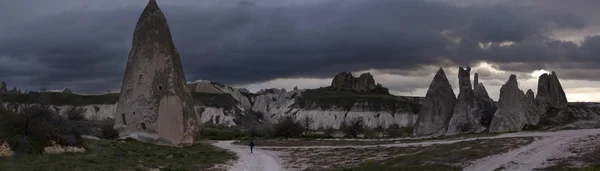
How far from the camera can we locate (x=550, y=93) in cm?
7012

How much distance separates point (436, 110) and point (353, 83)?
361ft

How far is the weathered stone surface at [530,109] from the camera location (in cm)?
5694

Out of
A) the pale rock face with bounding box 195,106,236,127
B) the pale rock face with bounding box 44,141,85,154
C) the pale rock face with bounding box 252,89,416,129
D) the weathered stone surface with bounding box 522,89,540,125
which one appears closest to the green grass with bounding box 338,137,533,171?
the pale rock face with bounding box 44,141,85,154

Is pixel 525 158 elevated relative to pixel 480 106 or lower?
lower

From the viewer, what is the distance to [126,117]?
138 feet

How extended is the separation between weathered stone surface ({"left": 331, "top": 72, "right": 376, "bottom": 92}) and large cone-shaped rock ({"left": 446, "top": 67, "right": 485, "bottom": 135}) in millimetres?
108039

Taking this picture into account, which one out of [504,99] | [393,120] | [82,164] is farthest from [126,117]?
[393,120]

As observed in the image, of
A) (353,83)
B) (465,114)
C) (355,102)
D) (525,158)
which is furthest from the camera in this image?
(353,83)

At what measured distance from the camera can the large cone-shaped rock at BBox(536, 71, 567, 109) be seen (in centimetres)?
6612

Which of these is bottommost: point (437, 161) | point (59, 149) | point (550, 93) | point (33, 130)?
point (437, 161)

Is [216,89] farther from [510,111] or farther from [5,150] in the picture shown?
[5,150]

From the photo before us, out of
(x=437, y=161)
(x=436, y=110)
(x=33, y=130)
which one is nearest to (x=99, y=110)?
(x=436, y=110)

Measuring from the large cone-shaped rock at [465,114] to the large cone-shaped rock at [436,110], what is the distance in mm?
2445

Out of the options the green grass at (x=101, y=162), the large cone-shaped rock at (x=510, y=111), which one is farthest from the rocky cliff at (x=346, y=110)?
the green grass at (x=101, y=162)
